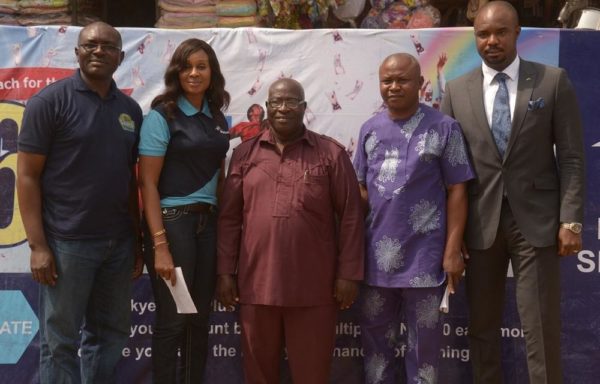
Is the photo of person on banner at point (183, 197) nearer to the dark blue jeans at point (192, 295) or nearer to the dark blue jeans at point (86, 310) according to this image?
the dark blue jeans at point (192, 295)

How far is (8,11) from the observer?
4512 mm

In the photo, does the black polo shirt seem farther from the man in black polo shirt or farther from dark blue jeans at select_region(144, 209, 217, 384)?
dark blue jeans at select_region(144, 209, 217, 384)

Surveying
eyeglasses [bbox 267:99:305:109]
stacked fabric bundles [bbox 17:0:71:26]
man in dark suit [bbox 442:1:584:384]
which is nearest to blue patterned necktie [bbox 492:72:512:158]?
man in dark suit [bbox 442:1:584:384]

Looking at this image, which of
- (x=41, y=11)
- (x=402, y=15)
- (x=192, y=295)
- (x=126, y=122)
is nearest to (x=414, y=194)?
(x=192, y=295)

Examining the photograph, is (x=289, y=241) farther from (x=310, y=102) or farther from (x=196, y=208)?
(x=310, y=102)

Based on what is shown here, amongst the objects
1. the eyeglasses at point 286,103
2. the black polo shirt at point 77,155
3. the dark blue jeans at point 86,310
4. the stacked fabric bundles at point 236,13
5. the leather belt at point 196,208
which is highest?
the stacked fabric bundles at point 236,13

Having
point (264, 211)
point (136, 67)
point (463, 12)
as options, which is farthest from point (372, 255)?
point (463, 12)

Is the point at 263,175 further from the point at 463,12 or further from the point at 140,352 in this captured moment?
the point at 463,12

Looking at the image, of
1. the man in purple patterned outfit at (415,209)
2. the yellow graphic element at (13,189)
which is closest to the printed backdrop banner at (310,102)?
the yellow graphic element at (13,189)

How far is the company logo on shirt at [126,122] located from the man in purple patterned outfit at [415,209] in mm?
1118

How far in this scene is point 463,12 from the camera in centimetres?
526

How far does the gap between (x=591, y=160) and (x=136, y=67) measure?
8.27 ft

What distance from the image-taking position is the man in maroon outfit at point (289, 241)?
3.21m

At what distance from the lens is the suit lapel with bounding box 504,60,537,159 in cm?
319
